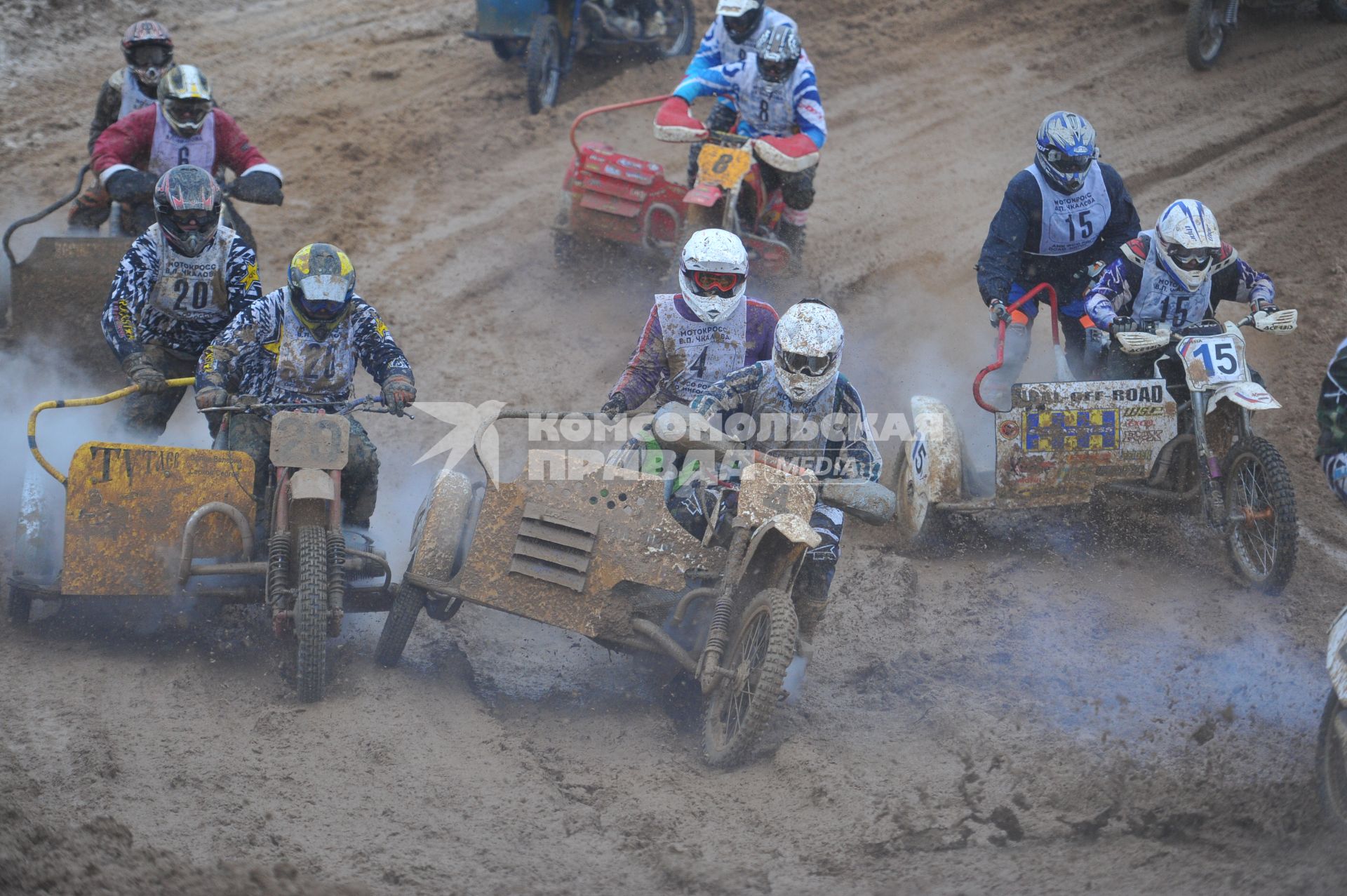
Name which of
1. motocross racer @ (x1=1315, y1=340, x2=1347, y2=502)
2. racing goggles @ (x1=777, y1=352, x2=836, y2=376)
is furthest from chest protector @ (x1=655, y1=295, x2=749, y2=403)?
motocross racer @ (x1=1315, y1=340, x2=1347, y2=502)

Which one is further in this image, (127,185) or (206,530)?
(127,185)

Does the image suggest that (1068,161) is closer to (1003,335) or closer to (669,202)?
(1003,335)

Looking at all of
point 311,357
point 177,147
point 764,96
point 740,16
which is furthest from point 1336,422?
point 177,147

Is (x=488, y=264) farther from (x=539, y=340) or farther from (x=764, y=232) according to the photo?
(x=764, y=232)

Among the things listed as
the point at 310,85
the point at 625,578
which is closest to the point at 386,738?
the point at 625,578

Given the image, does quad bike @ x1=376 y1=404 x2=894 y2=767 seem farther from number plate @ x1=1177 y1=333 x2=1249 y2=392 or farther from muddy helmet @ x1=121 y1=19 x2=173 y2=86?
muddy helmet @ x1=121 y1=19 x2=173 y2=86

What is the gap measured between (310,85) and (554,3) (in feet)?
9.06

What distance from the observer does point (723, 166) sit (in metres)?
9.74

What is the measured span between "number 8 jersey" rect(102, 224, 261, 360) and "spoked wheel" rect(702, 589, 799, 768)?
3615 mm

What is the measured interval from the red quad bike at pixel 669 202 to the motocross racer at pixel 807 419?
11.1 ft

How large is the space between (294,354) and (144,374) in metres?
0.75

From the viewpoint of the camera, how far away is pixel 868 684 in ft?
20.9

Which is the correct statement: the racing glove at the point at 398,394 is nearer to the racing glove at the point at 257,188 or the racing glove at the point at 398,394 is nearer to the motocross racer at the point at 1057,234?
the racing glove at the point at 257,188

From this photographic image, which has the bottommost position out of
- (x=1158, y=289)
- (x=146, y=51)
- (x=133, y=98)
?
(x=1158, y=289)
